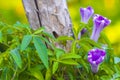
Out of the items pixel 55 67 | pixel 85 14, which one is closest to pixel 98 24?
pixel 85 14

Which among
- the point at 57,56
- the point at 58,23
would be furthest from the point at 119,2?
the point at 57,56

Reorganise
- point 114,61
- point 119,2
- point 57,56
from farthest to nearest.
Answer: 1. point 119,2
2. point 114,61
3. point 57,56

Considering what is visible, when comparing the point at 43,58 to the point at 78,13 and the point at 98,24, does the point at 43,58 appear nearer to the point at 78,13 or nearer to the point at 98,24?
the point at 98,24

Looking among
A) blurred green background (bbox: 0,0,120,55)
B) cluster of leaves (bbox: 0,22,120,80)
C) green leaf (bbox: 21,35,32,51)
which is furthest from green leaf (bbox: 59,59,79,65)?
blurred green background (bbox: 0,0,120,55)

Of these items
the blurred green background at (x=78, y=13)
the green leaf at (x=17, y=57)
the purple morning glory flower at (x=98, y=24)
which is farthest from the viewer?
the blurred green background at (x=78, y=13)

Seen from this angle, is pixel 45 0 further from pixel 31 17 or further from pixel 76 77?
pixel 76 77

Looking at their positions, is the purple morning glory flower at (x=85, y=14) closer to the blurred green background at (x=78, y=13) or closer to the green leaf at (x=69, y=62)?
the green leaf at (x=69, y=62)

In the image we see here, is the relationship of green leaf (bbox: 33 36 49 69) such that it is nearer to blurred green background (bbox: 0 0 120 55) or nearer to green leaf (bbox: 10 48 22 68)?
green leaf (bbox: 10 48 22 68)

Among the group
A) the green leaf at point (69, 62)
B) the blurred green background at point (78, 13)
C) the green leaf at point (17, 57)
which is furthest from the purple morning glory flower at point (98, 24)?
the blurred green background at point (78, 13)
